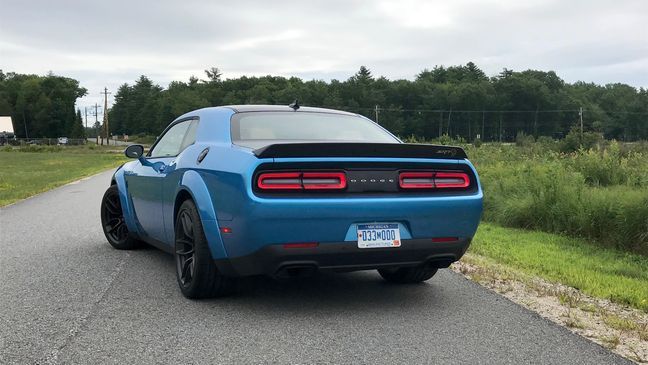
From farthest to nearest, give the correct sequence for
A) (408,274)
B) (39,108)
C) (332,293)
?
1. (39,108)
2. (408,274)
3. (332,293)

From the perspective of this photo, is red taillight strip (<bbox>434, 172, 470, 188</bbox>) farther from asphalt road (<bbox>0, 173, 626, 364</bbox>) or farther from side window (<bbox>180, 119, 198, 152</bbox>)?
side window (<bbox>180, 119, 198, 152</bbox>)

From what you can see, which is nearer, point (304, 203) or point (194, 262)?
point (304, 203)

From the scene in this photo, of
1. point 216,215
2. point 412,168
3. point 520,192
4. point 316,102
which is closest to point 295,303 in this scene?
point 216,215

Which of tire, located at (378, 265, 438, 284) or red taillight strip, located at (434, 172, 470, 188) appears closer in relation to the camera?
red taillight strip, located at (434, 172, 470, 188)

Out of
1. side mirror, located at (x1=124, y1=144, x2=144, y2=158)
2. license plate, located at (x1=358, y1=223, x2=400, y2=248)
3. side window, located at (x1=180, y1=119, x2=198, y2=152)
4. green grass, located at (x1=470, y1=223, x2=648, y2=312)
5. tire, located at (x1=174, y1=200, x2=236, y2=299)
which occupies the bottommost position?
green grass, located at (x1=470, y1=223, x2=648, y2=312)

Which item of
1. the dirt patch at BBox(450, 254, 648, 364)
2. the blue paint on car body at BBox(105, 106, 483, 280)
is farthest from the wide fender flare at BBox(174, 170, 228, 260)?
the dirt patch at BBox(450, 254, 648, 364)

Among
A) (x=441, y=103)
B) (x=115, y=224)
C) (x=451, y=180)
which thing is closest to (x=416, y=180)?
(x=451, y=180)

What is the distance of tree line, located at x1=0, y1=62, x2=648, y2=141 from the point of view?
408 feet

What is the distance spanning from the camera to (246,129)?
4.85 m

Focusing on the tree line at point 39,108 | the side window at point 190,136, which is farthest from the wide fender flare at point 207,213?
the tree line at point 39,108

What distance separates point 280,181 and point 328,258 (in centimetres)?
62

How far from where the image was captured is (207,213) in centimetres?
433

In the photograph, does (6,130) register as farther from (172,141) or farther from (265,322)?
(265,322)

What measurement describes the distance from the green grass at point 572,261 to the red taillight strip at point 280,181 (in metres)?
2.91
